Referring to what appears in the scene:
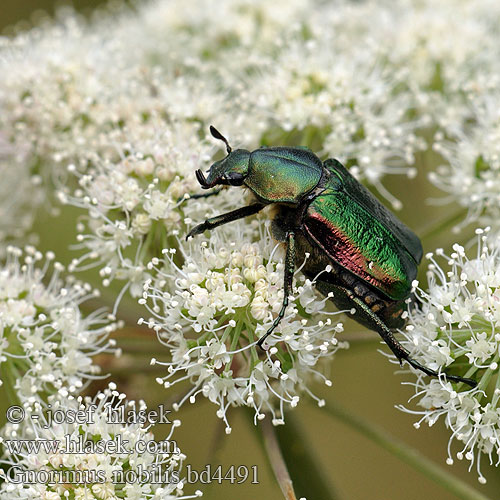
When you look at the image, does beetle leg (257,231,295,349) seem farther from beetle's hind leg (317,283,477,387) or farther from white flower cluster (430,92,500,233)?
white flower cluster (430,92,500,233)

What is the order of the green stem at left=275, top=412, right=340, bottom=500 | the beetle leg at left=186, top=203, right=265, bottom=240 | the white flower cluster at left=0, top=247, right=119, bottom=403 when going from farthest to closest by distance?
the green stem at left=275, top=412, right=340, bottom=500
the white flower cluster at left=0, top=247, right=119, bottom=403
the beetle leg at left=186, top=203, right=265, bottom=240

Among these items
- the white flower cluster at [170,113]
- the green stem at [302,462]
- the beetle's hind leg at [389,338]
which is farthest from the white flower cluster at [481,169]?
the green stem at [302,462]

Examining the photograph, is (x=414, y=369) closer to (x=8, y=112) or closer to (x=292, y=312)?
(x=292, y=312)

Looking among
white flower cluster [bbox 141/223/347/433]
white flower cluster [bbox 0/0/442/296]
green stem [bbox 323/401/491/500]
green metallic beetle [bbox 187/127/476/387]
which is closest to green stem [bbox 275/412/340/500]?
green stem [bbox 323/401/491/500]

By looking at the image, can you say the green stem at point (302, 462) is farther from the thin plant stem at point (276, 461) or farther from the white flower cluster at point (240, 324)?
the white flower cluster at point (240, 324)

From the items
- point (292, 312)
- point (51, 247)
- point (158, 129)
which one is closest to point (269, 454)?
point (292, 312)

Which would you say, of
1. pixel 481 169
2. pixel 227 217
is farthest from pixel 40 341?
pixel 481 169

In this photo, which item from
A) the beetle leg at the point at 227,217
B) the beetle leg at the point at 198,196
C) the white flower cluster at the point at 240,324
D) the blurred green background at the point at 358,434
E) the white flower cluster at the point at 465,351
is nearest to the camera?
the white flower cluster at the point at 465,351
